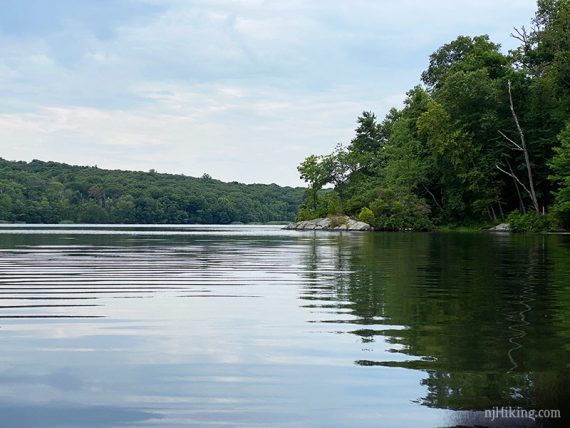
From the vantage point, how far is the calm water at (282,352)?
5.42m

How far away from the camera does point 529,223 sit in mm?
63062

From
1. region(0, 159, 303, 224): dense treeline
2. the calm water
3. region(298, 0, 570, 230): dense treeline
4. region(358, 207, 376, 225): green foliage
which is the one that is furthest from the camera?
region(0, 159, 303, 224): dense treeline

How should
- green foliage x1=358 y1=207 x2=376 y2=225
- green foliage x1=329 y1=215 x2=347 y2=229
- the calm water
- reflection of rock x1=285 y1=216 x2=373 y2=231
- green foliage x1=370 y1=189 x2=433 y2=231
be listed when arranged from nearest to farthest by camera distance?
1. the calm water
2. green foliage x1=370 y1=189 x2=433 y2=231
3. reflection of rock x1=285 y1=216 x2=373 y2=231
4. green foliage x1=358 y1=207 x2=376 y2=225
5. green foliage x1=329 y1=215 x2=347 y2=229

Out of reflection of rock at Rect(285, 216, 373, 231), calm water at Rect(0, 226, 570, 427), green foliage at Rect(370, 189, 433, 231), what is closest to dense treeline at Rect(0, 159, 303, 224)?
reflection of rock at Rect(285, 216, 373, 231)

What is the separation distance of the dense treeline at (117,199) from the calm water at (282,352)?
5752 inches

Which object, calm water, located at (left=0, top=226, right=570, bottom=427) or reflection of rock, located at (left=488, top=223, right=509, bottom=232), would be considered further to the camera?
reflection of rock, located at (left=488, top=223, right=509, bottom=232)

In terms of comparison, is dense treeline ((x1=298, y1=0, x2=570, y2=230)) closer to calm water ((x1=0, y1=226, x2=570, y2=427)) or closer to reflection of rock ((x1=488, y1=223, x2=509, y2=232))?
reflection of rock ((x1=488, y1=223, x2=509, y2=232))

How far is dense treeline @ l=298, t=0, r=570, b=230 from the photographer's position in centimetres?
6588

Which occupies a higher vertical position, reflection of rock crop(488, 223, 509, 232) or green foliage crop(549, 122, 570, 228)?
green foliage crop(549, 122, 570, 228)

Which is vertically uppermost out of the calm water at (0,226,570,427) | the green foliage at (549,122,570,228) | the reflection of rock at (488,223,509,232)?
the green foliage at (549,122,570,228)

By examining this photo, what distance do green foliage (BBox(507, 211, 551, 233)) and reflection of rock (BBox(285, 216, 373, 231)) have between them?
1679 centimetres

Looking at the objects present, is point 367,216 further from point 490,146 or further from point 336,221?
point 490,146

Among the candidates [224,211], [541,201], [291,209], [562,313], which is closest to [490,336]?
[562,313]

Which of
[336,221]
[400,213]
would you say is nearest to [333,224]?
[336,221]
